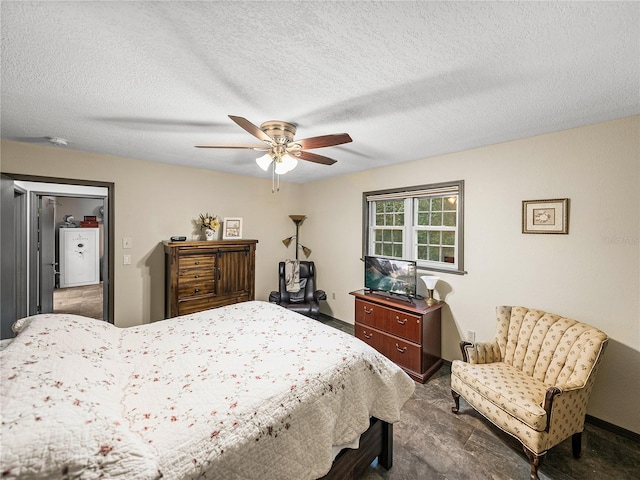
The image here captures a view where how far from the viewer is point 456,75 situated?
4.90 ft

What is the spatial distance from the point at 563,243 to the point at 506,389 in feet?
4.58

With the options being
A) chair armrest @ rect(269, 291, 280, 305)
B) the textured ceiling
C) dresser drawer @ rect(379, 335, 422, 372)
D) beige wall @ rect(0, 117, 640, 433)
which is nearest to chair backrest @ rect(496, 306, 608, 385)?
beige wall @ rect(0, 117, 640, 433)

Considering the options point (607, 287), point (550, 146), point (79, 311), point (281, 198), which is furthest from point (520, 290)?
point (79, 311)

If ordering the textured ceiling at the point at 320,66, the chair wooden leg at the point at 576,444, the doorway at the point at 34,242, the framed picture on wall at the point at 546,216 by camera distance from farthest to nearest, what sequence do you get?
the doorway at the point at 34,242
the framed picture on wall at the point at 546,216
the chair wooden leg at the point at 576,444
the textured ceiling at the point at 320,66

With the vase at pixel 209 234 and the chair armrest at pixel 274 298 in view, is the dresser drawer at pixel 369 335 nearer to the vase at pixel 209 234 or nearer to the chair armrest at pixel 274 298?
the chair armrest at pixel 274 298

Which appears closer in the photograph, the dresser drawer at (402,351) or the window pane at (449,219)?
the dresser drawer at (402,351)

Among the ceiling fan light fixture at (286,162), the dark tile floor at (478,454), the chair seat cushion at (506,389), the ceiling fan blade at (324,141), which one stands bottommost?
the dark tile floor at (478,454)

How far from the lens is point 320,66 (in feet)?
4.66

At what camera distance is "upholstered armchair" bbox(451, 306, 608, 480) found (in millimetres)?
1686

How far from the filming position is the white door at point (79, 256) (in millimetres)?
6047

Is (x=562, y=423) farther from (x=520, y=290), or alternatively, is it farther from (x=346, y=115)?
(x=346, y=115)

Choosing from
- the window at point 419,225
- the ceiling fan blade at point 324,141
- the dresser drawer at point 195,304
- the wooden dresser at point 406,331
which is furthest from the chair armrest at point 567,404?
the dresser drawer at point 195,304

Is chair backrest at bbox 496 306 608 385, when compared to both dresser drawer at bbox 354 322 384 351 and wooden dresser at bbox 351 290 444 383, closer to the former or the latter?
wooden dresser at bbox 351 290 444 383

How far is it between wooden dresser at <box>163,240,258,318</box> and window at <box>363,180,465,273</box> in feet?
Result: 6.14
